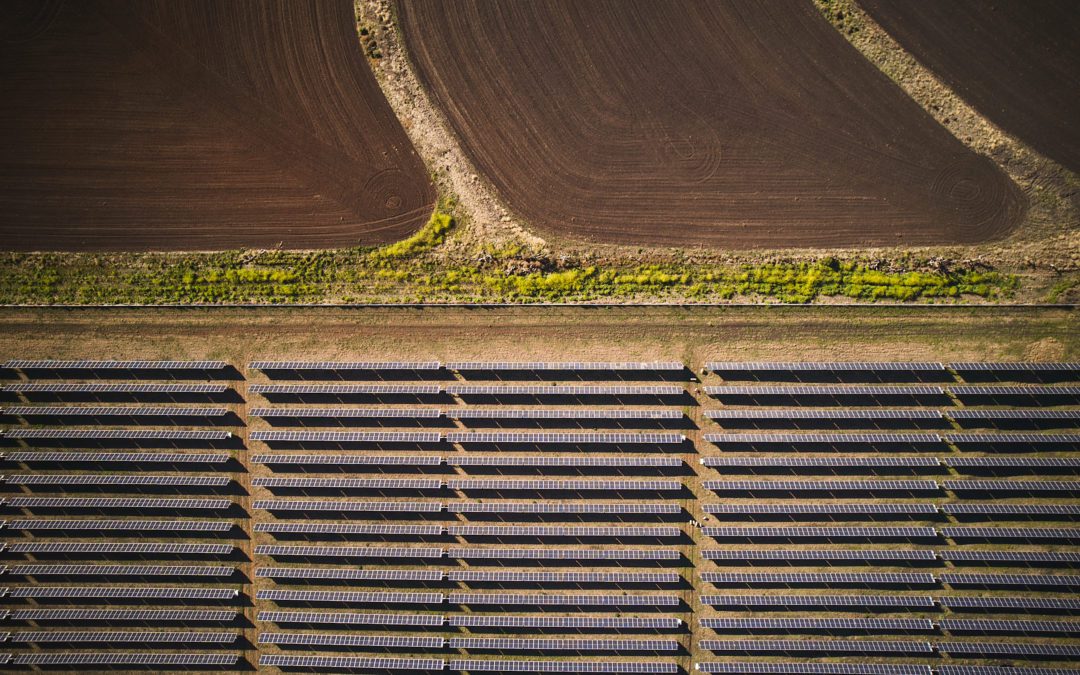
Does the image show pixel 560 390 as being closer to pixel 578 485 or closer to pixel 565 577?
pixel 578 485

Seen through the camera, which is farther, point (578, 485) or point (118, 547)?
point (118, 547)

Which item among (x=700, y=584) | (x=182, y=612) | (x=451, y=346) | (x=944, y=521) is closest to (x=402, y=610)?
(x=182, y=612)

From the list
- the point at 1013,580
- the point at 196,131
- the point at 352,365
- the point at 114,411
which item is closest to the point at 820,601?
the point at 1013,580

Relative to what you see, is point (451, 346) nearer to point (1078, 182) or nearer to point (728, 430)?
point (728, 430)

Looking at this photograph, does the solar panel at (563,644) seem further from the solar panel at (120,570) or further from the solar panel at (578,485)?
the solar panel at (120,570)

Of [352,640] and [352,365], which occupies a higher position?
[352,365]
